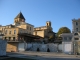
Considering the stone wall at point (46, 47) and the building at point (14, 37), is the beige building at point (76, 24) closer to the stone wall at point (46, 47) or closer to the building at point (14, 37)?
the stone wall at point (46, 47)

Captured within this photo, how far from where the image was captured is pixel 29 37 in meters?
68.6

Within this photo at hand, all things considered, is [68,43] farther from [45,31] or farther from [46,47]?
[45,31]

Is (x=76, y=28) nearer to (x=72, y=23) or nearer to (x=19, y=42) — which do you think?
(x=72, y=23)

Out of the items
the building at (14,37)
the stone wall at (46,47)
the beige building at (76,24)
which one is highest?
the beige building at (76,24)

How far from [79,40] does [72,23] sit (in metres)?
19.1

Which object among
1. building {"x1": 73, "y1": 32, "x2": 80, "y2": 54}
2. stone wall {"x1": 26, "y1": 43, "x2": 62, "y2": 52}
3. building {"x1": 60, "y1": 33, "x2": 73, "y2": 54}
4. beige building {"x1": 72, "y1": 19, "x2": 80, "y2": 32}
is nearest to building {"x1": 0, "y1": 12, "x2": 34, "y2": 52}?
stone wall {"x1": 26, "y1": 43, "x2": 62, "y2": 52}

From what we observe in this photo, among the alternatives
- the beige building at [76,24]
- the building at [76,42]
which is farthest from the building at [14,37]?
the beige building at [76,24]

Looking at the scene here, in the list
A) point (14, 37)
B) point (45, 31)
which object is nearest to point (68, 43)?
point (14, 37)

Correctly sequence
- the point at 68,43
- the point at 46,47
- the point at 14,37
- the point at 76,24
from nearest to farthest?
the point at 68,43 < the point at 46,47 < the point at 76,24 < the point at 14,37

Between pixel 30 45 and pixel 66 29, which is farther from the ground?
pixel 66 29

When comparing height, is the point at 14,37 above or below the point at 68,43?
above

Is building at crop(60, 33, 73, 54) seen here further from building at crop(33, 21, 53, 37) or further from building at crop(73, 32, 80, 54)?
building at crop(33, 21, 53, 37)

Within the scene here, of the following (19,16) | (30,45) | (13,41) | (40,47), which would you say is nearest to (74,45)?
(40,47)

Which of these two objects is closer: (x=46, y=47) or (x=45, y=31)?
(x=46, y=47)
